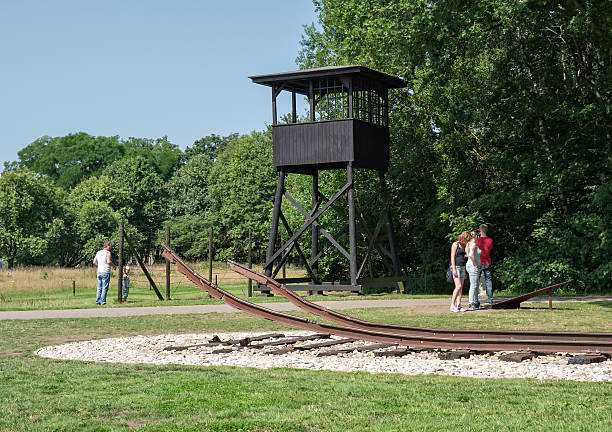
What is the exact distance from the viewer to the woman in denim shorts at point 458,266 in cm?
1994

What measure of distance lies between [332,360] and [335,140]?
748 inches

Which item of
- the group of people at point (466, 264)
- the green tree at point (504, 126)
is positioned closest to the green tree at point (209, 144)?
the green tree at point (504, 126)

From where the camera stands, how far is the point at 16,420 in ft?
23.9

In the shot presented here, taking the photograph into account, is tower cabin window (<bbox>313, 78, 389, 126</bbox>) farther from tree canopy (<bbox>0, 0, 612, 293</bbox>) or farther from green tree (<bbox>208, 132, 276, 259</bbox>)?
green tree (<bbox>208, 132, 276, 259</bbox>)

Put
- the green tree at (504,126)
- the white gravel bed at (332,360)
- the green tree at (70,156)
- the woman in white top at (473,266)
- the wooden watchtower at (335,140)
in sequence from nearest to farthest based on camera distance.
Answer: the white gravel bed at (332,360)
the woman in white top at (473,266)
the green tree at (504,126)
the wooden watchtower at (335,140)
the green tree at (70,156)

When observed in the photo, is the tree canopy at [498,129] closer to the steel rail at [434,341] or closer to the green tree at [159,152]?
the steel rail at [434,341]

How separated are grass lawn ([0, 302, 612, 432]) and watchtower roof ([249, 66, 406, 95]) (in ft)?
64.7

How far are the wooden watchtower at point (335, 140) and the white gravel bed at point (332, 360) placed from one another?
16.0 m

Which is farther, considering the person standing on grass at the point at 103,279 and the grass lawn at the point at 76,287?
the grass lawn at the point at 76,287

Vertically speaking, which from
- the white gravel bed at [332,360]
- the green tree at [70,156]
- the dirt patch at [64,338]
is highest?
the green tree at [70,156]

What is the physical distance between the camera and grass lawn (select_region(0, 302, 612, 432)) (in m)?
7.02

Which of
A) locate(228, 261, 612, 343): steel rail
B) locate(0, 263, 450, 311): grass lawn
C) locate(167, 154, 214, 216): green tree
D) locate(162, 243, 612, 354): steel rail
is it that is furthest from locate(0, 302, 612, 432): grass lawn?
locate(167, 154, 214, 216): green tree

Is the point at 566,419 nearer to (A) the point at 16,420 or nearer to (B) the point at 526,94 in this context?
(A) the point at 16,420

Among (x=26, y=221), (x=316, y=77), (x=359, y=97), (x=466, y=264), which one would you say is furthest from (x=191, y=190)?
(x=466, y=264)
